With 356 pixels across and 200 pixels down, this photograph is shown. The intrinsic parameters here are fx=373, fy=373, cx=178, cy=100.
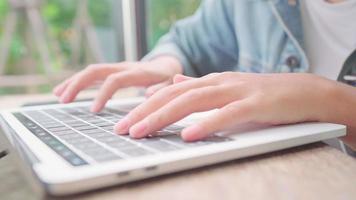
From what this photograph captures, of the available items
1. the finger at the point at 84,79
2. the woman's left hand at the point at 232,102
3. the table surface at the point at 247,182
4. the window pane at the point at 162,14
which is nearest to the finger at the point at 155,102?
the woman's left hand at the point at 232,102

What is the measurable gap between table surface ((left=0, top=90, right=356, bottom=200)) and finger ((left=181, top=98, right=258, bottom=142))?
4 centimetres

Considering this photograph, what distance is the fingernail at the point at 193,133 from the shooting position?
0.32 meters

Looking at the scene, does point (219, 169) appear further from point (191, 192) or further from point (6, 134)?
point (6, 134)

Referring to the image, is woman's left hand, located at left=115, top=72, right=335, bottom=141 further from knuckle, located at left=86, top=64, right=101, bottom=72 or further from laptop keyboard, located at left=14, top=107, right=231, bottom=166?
knuckle, located at left=86, top=64, right=101, bottom=72

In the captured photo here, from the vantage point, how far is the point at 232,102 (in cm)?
39

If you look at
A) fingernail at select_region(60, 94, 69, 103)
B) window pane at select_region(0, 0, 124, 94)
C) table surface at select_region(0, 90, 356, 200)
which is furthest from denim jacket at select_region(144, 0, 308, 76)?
window pane at select_region(0, 0, 124, 94)

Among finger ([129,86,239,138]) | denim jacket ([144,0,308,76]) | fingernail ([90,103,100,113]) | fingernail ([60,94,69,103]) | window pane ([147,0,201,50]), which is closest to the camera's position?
finger ([129,86,239,138])

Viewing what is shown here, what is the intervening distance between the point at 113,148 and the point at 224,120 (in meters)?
0.11

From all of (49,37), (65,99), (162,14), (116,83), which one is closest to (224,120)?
(116,83)

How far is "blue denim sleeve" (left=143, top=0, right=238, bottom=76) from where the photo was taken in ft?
→ 3.15

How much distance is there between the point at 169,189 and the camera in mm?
254

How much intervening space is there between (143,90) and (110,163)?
0.47 meters

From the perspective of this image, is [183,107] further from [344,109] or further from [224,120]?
[344,109]

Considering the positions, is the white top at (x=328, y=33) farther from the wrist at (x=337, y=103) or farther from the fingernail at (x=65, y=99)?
the fingernail at (x=65, y=99)
